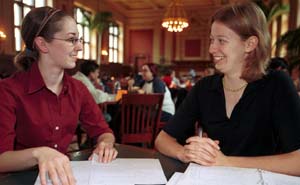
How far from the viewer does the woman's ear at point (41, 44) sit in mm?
1190

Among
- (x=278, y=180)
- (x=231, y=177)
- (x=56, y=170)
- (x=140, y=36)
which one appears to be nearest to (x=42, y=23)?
(x=56, y=170)

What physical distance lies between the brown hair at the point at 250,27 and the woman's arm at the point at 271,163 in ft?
1.18

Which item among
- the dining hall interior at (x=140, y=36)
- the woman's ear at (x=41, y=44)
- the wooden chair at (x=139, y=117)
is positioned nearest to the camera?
the woman's ear at (x=41, y=44)

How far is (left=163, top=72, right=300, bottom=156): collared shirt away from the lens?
3.49 feet

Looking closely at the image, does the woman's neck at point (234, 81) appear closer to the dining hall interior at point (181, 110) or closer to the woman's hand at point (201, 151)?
the dining hall interior at point (181, 110)

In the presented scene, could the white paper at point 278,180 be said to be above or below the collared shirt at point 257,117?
below

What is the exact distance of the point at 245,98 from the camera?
1153 mm

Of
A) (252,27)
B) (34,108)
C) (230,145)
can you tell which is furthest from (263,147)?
(34,108)

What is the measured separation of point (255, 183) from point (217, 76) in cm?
64

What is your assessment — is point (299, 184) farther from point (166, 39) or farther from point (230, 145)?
point (166, 39)

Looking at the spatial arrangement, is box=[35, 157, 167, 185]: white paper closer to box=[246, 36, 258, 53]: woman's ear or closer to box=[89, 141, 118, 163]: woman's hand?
box=[89, 141, 118, 163]: woman's hand

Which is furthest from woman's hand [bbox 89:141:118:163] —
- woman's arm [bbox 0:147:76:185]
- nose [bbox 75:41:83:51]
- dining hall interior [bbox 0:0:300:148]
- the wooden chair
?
dining hall interior [bbox 0:0:300:148]

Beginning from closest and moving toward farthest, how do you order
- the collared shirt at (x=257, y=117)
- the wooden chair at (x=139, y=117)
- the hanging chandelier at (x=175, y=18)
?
1. the collared shirt at (x=257, y=117)
2. the wooden chair at (x=139, y=117)
3. the hanging chandelier at (x=175, y=18)

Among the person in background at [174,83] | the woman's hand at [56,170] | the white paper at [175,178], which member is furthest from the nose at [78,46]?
the person in background at [174,83]
